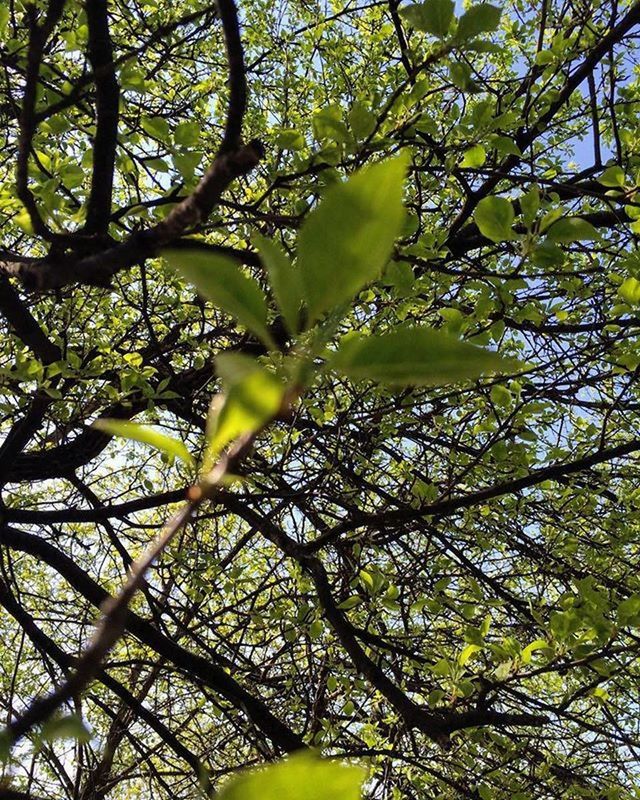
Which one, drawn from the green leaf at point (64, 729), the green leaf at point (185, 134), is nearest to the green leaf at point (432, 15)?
the green leaf at point (185, 134)

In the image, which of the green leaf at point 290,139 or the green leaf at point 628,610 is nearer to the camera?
the green leaf at point 290,139

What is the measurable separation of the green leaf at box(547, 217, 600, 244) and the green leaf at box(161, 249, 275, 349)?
3.84 ft

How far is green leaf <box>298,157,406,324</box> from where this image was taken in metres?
0.35

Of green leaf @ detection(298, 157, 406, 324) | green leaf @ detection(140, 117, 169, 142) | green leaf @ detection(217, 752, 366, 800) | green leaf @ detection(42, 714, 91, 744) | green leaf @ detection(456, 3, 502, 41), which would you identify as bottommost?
green leaf @ detection(217, 752, 366, 800)

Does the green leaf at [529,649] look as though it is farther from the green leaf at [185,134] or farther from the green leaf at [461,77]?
the green leaf at [185,134]

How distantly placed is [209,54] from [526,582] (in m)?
4.08

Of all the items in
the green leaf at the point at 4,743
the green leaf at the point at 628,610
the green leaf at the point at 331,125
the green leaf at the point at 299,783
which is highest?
the green leaf at the point at 331,125

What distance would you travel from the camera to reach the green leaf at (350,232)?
1.15 feet

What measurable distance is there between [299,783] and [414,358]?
211 millimetres

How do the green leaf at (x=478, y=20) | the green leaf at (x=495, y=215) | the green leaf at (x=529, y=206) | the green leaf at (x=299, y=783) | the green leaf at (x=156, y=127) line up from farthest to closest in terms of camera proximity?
1. the green leaf at (x=156, y=127)
2. the green leaf at (x=529, y=206)
3. the green leaf at (x=495, y=215)
4. the green leaf at (x=478, y=20)
5. the green leaf at (x=299, y=783)

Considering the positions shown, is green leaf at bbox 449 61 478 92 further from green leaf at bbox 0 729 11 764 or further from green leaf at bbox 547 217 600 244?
green leaf at bbox 0 729 11 764

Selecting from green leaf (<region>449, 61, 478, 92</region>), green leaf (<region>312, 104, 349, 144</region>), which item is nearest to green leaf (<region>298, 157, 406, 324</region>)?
green leaf (<region>312, 104, 349, 144</region>)

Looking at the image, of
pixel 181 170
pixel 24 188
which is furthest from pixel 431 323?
pixel 24 188

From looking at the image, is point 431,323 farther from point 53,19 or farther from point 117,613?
point 117,613
